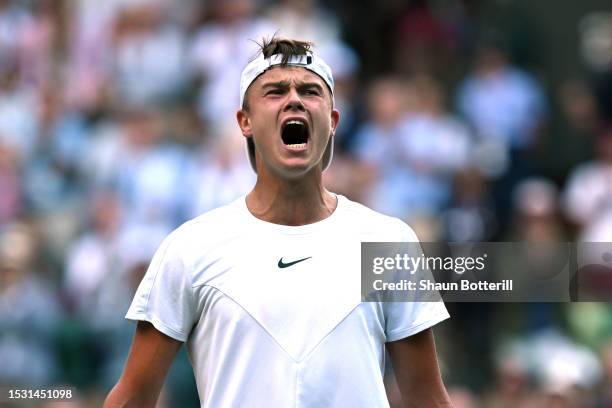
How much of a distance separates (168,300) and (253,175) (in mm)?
5884

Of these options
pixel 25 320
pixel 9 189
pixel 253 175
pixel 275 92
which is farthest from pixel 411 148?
pixel 275 92

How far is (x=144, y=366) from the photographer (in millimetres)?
4578

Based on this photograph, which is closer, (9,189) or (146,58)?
(9,189)

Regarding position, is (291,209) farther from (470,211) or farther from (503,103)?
(503,103)

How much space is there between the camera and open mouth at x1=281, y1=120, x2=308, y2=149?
4.64m

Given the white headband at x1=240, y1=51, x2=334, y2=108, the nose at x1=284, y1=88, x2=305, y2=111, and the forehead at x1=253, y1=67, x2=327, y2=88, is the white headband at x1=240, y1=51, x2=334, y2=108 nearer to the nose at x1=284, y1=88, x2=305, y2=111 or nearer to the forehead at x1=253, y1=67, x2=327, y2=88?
the forehead at x1=253, y1=67, x2=327, y2=88

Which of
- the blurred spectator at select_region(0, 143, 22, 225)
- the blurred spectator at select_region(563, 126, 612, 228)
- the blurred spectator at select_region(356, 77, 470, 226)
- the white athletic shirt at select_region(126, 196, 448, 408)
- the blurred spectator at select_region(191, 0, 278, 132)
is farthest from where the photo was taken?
the blurred spectator at select_region(191, 0, 278, 132)

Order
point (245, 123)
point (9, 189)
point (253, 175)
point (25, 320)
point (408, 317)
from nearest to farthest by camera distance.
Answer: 1. point (408, 317)
2. point (245, 123)
3. point (25, 320)
4. point (253, 175)
5. point (9, 189)

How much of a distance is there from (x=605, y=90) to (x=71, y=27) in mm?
4965

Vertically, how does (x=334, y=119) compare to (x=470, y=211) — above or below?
below

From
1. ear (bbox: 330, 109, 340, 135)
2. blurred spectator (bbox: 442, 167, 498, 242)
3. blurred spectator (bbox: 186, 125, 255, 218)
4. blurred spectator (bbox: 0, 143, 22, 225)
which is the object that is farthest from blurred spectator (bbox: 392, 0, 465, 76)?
ear (bbox: 330, 109, 340, 135)

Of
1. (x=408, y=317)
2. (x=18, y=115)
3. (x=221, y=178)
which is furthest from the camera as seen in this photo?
(x=18, y=115)

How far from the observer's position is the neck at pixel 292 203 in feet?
15.5

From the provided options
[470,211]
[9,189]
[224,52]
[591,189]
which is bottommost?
[470,211]
